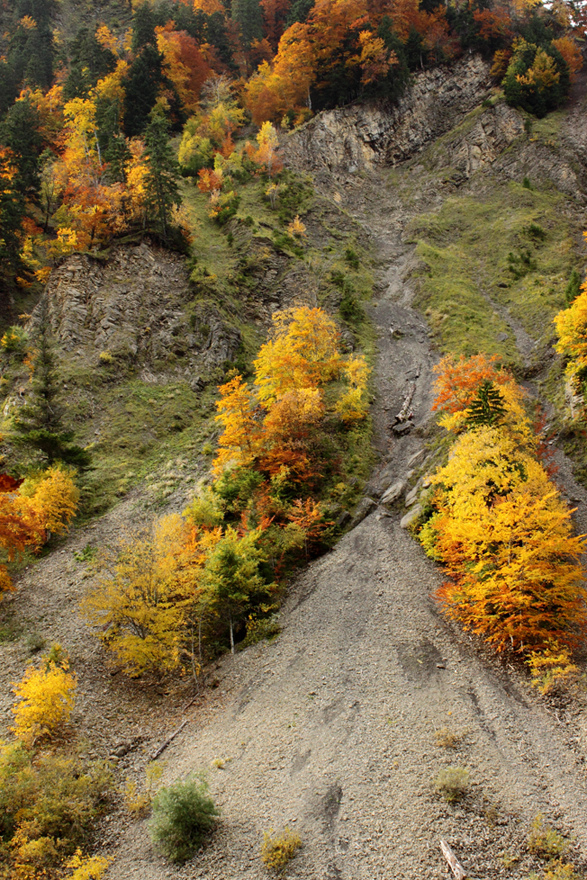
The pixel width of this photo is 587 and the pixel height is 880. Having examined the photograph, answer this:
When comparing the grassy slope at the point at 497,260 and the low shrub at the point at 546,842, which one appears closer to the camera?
the low shrub at the point at 546,842

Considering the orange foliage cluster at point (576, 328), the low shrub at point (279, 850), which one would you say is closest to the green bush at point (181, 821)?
the low shrub at point (279, 850)

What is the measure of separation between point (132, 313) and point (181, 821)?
42740 millimetres

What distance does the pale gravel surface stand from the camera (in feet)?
39.3

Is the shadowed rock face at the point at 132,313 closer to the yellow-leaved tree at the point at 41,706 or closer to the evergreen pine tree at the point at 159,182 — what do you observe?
the evergreen pine tree at the point at 159,182

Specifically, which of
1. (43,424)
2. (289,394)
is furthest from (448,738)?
(43,424)

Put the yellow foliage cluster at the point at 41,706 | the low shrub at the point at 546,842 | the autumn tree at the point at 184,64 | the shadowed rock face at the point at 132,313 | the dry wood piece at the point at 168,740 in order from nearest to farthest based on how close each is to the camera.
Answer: the low shrub at the point at 546,842 → the yellow foliage cluster at the point at 41,706 → the dry wood piece at the point at 168,740 → the shadowed rock face at the point at 132,313 → the autumn tree at the point at 184,64

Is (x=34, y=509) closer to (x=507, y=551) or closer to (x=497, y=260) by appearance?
(x=507, y=551)

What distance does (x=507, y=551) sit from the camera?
59.4ft

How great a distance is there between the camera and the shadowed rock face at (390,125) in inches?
2901

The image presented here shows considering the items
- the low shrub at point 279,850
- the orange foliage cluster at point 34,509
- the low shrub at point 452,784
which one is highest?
the orange foliage cluster at point 34,509

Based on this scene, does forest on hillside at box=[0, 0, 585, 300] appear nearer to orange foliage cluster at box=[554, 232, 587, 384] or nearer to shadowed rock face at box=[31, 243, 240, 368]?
shadowed rock face at box=[31, 243, 240, 368]

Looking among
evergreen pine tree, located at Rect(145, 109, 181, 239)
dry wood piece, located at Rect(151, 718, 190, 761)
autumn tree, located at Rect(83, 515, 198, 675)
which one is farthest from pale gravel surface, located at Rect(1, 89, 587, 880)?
evergreen pine tree, located at Rect(145, 109, 181, 239)

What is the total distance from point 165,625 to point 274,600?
21.4 feet

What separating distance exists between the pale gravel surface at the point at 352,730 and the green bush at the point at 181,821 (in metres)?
0.36
